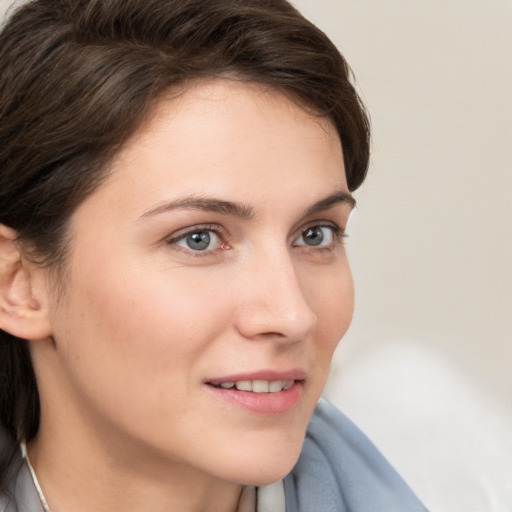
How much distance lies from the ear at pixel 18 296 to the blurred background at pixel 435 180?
0.96m

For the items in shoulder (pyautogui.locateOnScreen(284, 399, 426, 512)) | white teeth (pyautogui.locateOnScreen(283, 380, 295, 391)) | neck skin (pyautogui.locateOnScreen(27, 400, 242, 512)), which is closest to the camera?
white teeth (pyautogui.locateOnScreen(283, 380, 295, 391))

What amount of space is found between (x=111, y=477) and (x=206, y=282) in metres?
0.41

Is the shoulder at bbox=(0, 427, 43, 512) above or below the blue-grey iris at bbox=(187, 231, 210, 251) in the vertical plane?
below

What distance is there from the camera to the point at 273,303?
1.50 meters

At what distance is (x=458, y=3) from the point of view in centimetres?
260

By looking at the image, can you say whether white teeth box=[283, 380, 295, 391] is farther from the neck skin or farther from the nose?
the neck skin

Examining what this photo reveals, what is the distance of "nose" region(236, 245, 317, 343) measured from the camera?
4.90ft

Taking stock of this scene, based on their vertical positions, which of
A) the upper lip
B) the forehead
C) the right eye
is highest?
the forehead

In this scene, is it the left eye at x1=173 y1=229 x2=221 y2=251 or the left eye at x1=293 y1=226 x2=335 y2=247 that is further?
the left eye at x1=293 y1=226 x2=335 y2=247

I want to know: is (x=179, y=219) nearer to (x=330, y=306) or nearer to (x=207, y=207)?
(x=207, y=207)

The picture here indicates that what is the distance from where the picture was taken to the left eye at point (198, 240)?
155 centimetres

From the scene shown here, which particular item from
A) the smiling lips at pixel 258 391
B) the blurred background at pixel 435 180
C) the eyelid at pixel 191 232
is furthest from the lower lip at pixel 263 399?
the blurred background at pixel 435 180

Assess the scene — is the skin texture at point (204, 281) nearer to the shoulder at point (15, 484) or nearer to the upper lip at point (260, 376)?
the upper lip at point (260, 376)

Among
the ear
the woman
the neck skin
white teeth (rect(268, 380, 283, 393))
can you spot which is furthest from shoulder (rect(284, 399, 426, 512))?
the ear
